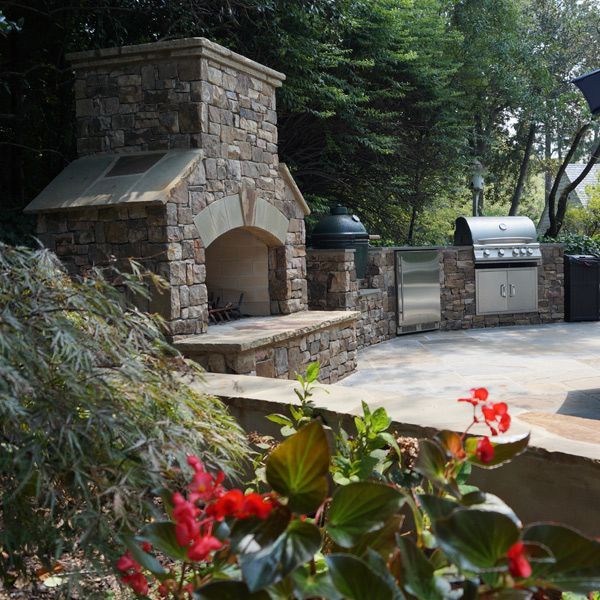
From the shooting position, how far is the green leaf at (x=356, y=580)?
1089 millimetres

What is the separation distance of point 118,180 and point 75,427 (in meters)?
4.59

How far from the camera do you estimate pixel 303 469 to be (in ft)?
4.18

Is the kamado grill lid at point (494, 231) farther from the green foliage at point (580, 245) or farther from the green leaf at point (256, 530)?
the green leaf at point (256, 530)

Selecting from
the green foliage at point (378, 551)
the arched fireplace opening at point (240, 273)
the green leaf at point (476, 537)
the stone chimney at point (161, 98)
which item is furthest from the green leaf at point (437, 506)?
Result: the arched fireplace opening at point (240, 273)

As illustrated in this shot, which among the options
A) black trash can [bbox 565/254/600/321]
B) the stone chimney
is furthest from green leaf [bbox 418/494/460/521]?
black trash can [bbox 565/254/600/321]

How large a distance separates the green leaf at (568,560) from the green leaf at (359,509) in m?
0.22

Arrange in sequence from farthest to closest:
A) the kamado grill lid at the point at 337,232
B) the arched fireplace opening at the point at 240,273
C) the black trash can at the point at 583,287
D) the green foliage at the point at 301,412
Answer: the black trash can at the point at 583,287
the kamado grill lid at the point at 337,232
the arched fireplace opening at the point at 240,273
the green foliage at the point at 301,412

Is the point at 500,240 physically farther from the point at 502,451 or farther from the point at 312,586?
the point at 312,586

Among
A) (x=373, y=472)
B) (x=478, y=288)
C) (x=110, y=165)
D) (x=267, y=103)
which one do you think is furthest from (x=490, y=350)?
(x=373, y=472)

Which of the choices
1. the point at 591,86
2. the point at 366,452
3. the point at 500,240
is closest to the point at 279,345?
the point at 591,86

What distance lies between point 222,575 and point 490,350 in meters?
7.89

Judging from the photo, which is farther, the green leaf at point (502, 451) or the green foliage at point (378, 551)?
the green leaf at point (502, 451)

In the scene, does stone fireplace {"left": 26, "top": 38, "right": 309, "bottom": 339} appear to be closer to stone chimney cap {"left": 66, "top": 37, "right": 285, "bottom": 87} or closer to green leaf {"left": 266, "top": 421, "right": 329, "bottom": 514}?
stone chimney cap {"left": 66, "top": 37, "right": 285, "bottom": 87}

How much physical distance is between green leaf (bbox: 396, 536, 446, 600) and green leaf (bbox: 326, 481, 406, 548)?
8cm
